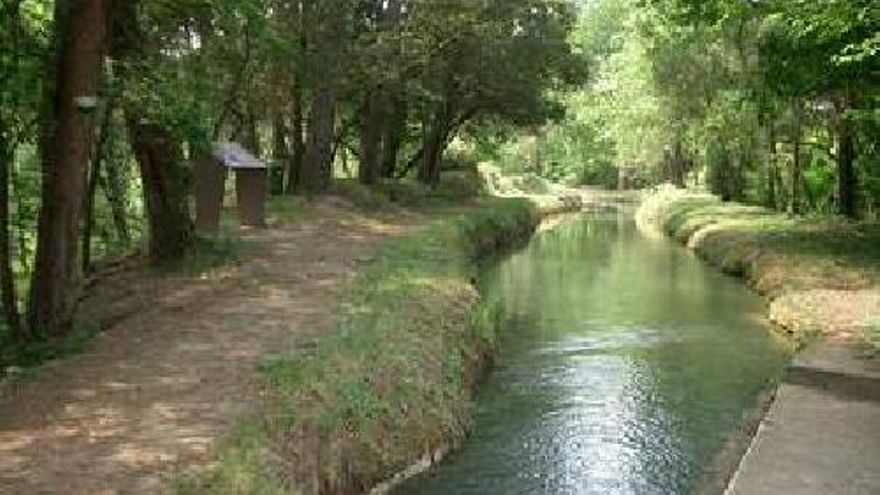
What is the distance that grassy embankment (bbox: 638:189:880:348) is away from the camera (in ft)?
68.7

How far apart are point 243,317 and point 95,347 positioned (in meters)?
2.45

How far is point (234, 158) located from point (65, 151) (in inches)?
482

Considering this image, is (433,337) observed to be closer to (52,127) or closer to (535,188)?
(52,127)

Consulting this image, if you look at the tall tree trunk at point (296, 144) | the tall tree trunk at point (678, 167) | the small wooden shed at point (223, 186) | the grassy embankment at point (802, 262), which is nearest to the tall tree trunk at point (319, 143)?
the tall tree trunk at point (296, 144)

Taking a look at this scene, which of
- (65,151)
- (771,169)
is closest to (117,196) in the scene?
(65,151)

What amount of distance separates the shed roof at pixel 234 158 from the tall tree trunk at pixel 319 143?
24.9 feet

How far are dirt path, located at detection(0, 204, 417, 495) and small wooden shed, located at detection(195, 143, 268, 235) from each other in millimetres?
4568

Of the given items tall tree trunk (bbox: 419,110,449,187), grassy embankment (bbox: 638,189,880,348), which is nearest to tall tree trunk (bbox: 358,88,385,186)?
tall tree trunk (bbox: 419,110,449,187)

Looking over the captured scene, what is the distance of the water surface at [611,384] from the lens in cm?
1355

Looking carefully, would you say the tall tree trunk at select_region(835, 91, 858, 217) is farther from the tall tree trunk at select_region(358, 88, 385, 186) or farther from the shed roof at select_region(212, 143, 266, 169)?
the shed roof at select_region(212, 143, 266, 169)

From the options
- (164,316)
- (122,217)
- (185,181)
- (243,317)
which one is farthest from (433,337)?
(122,217)

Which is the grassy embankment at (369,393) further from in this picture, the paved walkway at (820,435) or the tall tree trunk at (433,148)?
the tall tree trunk at (433,148)

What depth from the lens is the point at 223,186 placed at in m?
26.1

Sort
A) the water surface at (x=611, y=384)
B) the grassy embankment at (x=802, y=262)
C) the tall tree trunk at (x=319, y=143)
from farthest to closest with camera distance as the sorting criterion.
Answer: the tall tree trunk at (x=319, y=143), the grassy embankment at (x=802, y=262), the water surface at (x=611, y=384)
